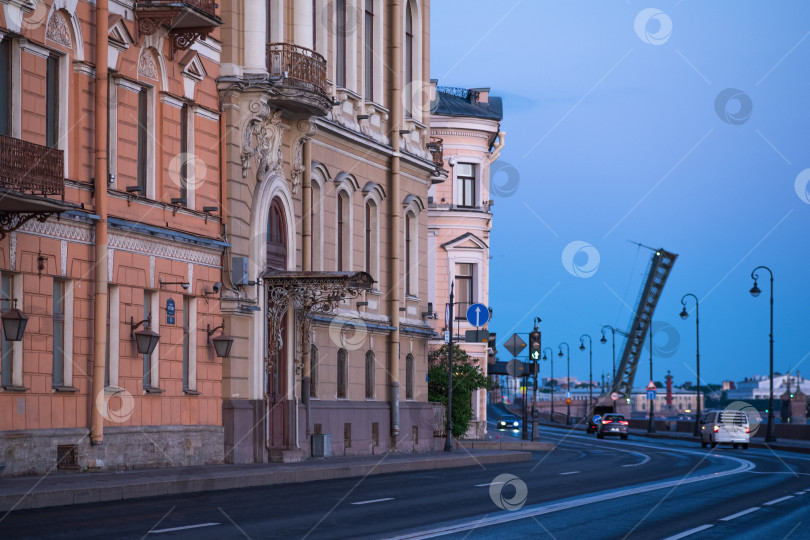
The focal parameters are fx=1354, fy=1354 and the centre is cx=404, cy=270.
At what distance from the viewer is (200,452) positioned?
1118 inches

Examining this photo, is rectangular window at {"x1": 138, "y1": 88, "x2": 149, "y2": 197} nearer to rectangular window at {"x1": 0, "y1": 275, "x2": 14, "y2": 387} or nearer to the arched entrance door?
rectangular window at {"x1": 0, "y1": 275, "x2": 14, "y2": 387}

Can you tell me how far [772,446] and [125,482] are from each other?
151 ft

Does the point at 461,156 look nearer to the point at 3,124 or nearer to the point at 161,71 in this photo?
the point at 161,71

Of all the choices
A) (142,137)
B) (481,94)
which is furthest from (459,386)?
(142,137)

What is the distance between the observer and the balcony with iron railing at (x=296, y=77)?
31312 millimetres

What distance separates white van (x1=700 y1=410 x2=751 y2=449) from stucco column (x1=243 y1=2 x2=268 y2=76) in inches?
1373

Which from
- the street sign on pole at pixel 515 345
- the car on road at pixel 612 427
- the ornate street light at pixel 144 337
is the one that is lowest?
the car on road at pixel 612 427

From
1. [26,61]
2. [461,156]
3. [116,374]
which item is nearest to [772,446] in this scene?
[461,156]

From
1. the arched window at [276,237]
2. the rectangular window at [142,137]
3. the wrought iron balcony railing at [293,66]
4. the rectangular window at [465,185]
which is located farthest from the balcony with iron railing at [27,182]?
the rectangular window at [465,185]

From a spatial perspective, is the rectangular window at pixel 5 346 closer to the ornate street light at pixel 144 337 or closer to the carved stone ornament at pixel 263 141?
the ornate street light at pixel 144 337

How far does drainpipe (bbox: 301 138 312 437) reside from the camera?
34.0 m

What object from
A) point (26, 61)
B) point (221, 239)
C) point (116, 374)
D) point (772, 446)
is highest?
point (26, 61)

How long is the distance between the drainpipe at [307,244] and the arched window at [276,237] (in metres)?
1.17

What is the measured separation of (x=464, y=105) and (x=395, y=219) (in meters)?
28.5
